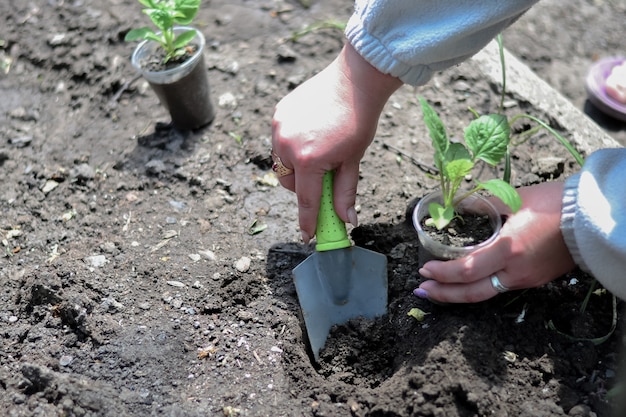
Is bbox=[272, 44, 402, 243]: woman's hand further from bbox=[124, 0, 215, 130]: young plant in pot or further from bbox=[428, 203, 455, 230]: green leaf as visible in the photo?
bbox=[124, 0, 215, 130]: young plant in pot

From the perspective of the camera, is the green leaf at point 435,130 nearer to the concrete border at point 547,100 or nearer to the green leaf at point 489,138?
the green leaf at point 489,138

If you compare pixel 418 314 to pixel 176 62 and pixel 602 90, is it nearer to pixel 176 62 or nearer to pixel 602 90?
pixel 176 62

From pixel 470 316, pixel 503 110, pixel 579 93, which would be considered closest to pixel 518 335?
pixel 470 316

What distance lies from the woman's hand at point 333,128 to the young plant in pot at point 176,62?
0.62 metres

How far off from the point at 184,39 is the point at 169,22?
0.10 metres

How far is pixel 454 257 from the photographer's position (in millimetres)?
1521

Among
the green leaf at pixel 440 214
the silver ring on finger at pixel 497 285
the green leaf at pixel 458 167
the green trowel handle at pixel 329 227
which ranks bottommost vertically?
the green trowel handle at pixel 329 227

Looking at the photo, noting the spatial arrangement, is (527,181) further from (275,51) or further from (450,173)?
(275,51)

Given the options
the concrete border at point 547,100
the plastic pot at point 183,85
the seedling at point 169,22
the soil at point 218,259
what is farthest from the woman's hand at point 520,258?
the seedling at point 169,22

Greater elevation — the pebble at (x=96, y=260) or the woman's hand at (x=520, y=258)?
the woman's hand at (x=520, y=258)

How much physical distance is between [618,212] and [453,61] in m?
0.51

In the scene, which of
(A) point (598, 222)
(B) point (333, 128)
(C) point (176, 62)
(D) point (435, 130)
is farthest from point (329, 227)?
(C) point (176, 62)

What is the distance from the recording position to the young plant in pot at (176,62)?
210 cm

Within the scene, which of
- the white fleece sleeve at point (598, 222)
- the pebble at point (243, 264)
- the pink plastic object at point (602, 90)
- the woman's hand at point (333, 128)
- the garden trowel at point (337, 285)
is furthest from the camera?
the pink plastic object at point (602, 90)
